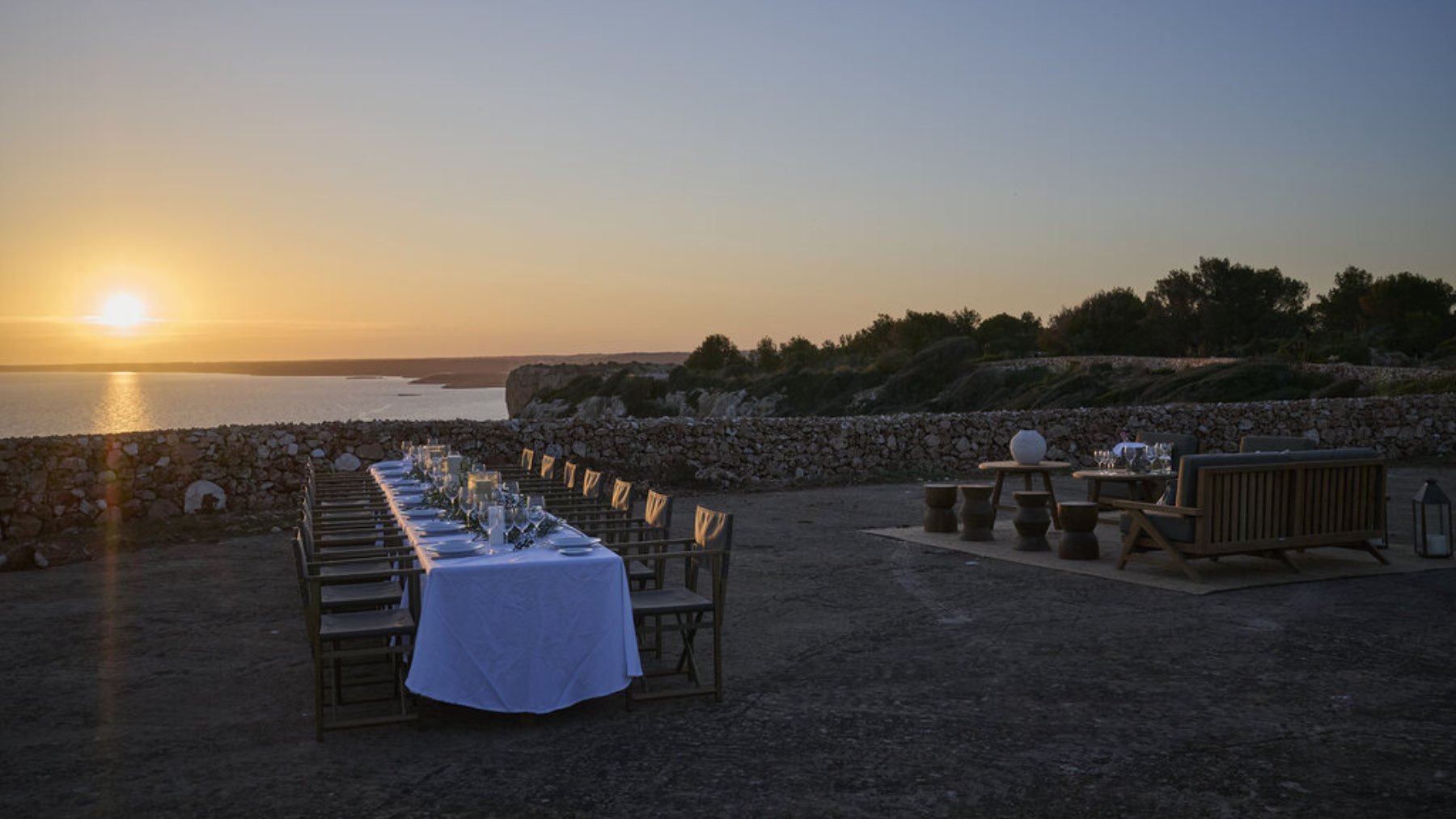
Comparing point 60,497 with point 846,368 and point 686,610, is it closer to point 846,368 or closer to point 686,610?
point 686,610

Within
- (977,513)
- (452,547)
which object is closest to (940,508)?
(977,513)

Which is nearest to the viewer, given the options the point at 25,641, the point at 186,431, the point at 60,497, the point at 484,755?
the point at 484,755

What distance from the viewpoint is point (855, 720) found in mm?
4961

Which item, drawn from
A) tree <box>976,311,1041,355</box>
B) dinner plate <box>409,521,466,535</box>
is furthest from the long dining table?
tree <box>976,311,1041,355</box>

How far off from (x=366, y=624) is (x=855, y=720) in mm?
2219

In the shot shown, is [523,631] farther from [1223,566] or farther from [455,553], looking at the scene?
[1223,566]

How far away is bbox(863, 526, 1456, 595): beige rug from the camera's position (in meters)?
8.01

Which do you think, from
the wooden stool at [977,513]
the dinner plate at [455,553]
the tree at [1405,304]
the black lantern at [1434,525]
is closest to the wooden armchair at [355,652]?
the dinner plate at [455,553]

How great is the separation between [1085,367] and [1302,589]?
36.6 meters

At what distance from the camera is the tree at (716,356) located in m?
74.3

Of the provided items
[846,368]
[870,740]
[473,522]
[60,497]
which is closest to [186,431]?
[60,497]

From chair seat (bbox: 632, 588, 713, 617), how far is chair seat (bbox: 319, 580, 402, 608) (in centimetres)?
123

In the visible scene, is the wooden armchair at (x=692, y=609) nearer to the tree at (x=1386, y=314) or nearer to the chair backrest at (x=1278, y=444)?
the chair backrest at (x=1278, y=444)

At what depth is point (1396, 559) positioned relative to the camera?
880 centimetres
